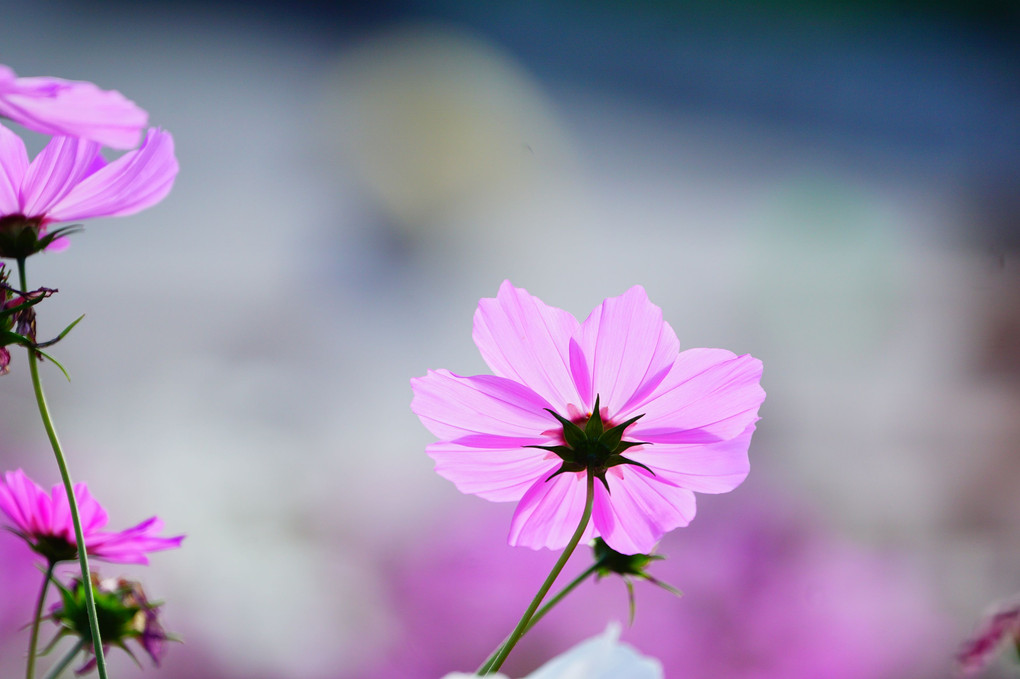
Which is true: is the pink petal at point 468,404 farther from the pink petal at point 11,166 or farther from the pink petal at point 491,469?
the pink petal at point 11,166

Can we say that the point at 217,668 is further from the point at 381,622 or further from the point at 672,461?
the point at 672,461

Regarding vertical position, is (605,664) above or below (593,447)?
below

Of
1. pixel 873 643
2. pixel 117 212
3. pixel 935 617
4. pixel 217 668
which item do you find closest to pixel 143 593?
pixel 117 212

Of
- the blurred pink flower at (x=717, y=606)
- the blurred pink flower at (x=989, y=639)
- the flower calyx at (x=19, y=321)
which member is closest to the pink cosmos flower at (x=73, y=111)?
the flower calyx at (x=19, y=321)

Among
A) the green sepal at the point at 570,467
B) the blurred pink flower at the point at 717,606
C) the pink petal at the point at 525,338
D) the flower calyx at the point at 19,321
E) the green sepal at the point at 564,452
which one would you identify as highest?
the blurred pink flower at the point at 717,606

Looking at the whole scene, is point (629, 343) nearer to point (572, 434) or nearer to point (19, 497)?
point (572, 434)

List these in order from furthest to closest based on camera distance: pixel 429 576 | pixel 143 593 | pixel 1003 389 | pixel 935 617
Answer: pixel 1003 389, pixel 935 617, pixel 429 576, pixel 143 593

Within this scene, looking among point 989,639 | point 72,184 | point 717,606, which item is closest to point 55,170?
point 72,184
